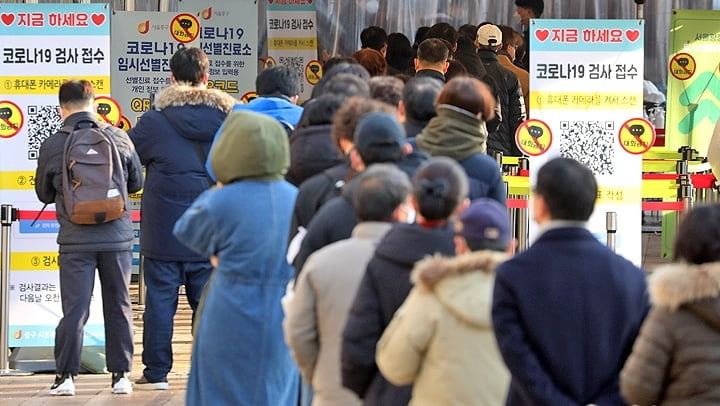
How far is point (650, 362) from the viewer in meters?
4.43

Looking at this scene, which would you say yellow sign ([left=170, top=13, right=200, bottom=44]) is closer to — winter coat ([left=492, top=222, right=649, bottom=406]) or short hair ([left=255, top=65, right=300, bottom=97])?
short hair ([left=255, top=65, right=300, bottom=97])

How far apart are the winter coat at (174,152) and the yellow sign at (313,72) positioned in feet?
32.8

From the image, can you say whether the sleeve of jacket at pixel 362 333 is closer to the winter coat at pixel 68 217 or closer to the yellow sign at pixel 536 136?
the winter coat at pixel 68 217

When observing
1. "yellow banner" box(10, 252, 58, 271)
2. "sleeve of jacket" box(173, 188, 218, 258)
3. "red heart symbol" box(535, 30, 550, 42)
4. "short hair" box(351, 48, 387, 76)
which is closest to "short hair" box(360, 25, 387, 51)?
"red heart symbol" box(535, 30, 550, 42)

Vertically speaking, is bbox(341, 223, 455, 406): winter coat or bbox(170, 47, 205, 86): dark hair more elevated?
bbox(170, 47, 205, 86): dark hair

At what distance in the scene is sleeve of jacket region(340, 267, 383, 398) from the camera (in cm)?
491

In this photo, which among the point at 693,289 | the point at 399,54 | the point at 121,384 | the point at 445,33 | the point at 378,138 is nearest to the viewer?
the point at 693,289

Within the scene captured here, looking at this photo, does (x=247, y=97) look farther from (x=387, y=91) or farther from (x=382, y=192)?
(x=382, y=192)

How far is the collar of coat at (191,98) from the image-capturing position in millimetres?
8891

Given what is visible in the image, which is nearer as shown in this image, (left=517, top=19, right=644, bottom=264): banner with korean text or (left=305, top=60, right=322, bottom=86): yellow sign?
(left=517, top=19, right=644, bottom=264): banner with korean text

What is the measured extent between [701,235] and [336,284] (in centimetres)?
135

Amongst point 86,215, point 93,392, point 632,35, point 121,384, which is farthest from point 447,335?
point 632,35

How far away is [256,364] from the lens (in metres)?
6.46

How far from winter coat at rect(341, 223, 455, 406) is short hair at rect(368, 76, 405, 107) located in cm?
223
